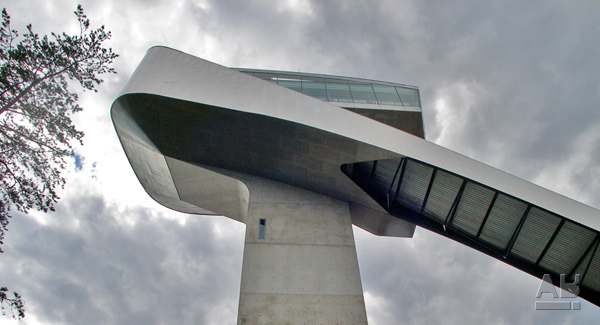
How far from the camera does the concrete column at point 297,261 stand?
8.93m

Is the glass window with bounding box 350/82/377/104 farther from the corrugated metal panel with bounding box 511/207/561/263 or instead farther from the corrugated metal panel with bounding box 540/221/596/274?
the corrugated metal panel with bounding box 540/221/596/274

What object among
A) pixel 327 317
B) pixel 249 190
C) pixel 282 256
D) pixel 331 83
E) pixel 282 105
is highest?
pixel 331 83

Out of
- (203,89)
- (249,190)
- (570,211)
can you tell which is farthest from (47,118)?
(570,211)

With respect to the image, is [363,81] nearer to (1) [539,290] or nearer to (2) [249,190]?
(2) [249,190]

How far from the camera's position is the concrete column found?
8930 millimetres

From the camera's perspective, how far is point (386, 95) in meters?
15.1

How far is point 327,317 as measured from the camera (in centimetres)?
888

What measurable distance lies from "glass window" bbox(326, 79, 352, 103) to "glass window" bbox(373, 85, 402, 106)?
4.69ft

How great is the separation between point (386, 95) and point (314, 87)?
135 inches

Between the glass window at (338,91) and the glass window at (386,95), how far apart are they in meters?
1.43

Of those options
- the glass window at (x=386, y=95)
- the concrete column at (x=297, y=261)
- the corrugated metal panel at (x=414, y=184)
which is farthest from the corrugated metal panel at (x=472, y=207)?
the glass window at (x=386, y=95)

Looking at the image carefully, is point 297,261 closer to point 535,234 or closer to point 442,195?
point 442,195

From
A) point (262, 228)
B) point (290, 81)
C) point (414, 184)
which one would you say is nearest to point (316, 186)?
point (262, 228)

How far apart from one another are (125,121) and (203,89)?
332 centimetres
